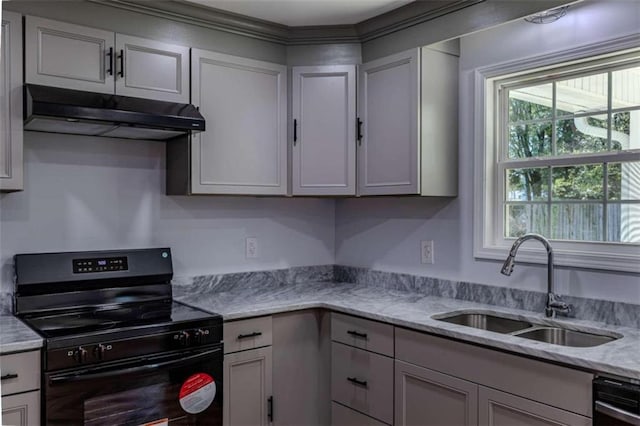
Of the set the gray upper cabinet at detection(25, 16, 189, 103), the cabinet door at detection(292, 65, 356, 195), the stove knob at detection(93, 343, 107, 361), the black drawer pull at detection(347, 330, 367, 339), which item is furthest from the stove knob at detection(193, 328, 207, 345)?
the gray upper cabinet at detection(25, 16, 189, 103)

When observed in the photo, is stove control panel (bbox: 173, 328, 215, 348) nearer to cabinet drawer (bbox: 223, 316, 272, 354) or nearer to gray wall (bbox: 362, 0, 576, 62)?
cabinet drawer (bbox: 223, 316, 272, 354)

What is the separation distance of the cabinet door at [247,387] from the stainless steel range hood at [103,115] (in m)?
1.07

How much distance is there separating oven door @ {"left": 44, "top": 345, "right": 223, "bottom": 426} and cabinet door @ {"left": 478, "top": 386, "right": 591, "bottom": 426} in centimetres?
110

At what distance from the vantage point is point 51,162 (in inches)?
96.4

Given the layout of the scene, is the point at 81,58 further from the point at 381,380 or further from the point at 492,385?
the point at 492,385

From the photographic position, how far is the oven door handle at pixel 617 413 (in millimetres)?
1532

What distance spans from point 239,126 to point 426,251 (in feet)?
3.93

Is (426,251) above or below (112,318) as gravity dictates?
above

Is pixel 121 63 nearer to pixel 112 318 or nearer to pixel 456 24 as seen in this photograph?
pixel 112 318

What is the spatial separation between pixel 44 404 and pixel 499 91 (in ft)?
7.81

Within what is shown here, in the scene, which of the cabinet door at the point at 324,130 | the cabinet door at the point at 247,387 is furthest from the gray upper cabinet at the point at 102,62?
the cabinet door at the point at 247,387

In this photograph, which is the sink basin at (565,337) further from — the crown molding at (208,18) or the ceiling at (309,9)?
the crown molding at (208,18)

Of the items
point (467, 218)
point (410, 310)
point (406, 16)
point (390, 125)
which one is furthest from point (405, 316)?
point (406, 16)

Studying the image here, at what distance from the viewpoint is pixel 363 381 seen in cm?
248
